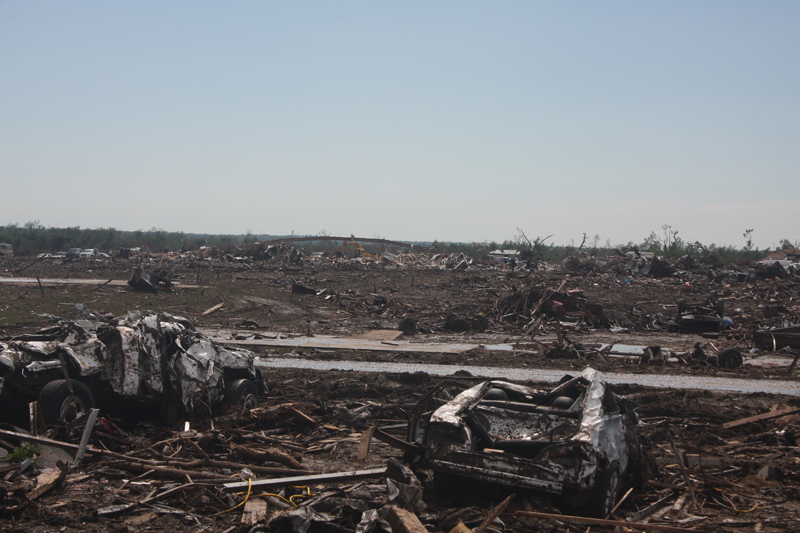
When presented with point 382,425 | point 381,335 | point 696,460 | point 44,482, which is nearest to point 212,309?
point 381,335

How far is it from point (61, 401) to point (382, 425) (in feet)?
14.5

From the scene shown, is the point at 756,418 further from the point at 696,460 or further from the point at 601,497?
the point at 601,497

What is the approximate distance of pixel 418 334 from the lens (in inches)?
856

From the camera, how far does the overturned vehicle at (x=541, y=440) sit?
5273mm

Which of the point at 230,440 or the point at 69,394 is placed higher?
the point at 69,394

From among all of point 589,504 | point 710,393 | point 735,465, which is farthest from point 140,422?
point 710,393

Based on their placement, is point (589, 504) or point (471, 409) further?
point (471, 409)

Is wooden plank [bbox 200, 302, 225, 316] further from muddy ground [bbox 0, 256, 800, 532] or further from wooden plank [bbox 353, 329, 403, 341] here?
wooden plank [bbox 353, 329, 403, 341]

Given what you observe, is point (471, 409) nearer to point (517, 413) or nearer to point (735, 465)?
point (517, 413)

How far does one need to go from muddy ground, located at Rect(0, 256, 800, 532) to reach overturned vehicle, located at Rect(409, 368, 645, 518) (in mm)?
290

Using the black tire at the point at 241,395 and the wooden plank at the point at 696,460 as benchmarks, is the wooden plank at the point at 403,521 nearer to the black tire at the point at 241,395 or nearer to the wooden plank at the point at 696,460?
the wooden plank at the point at 696,460

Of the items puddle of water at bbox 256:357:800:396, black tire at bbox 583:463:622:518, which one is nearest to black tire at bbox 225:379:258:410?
puddle of water at bbox 256:357:800:396

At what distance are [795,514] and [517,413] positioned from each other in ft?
8.85

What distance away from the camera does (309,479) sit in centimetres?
623
